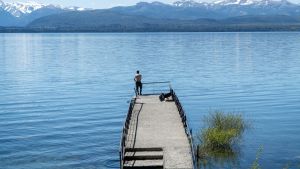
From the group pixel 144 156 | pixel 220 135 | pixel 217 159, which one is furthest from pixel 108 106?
pixel 144 156

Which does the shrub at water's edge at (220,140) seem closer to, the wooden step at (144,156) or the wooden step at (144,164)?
the wooden step at (144,156)

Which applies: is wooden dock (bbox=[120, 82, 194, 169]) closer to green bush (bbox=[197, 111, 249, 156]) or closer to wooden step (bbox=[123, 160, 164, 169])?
wooden step (bbox=[123, 160, 164, 169])

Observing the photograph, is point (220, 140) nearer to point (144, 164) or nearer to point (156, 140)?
point (156, 140)

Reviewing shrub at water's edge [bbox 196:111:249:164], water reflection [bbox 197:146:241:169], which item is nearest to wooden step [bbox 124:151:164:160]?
water reflection [bbox 197:146:241:169]

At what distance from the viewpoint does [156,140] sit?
120 feet

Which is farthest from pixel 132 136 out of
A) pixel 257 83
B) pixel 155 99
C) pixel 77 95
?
pixel 257 83

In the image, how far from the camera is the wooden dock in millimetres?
32406

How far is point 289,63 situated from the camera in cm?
13438

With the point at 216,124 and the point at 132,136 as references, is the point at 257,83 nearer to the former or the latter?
the point at 216,124

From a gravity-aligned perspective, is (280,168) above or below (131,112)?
below

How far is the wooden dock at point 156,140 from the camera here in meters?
32.4

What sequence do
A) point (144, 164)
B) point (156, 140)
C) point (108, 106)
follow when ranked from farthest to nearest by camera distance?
point (108, 106) < point (156, 140) < point (144, 164)

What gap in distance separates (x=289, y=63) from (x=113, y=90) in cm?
6299

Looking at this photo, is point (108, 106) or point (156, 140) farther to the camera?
point (108, 106)
